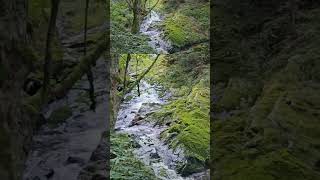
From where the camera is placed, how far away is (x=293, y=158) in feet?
11.9

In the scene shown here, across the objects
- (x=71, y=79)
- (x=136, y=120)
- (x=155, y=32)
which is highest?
(x=155, y=32)

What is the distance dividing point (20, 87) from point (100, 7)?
6355 millimetres

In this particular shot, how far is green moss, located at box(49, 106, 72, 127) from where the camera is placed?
15.6 ft

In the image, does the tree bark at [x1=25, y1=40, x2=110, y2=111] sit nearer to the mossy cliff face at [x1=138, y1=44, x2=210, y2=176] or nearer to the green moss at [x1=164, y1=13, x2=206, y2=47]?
the mossy cliff face at [x1=138, y1=44, x2=210, y2=176]

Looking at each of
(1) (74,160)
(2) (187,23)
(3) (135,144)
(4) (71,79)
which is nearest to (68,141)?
(1) (74,160)

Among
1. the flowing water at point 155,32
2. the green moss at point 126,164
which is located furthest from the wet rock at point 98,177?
the flowing water at point 155,32

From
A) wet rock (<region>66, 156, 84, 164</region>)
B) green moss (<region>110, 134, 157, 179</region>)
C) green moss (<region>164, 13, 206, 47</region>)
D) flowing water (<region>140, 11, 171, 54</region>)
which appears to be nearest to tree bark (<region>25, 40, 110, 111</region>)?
wet rock (<region>66, 156, 84, 164</region>)

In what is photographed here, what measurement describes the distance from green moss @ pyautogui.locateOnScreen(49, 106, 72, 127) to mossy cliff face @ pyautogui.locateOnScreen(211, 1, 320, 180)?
174 cm

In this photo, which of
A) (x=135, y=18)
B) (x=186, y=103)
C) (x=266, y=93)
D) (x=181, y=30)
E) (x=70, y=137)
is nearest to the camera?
(x=70, y=137)

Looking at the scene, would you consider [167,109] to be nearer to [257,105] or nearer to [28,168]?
[257,105]

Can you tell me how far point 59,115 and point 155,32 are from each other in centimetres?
419

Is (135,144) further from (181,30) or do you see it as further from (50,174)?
(181,30)

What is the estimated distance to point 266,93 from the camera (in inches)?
191

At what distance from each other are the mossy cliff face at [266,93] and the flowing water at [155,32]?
113cm
